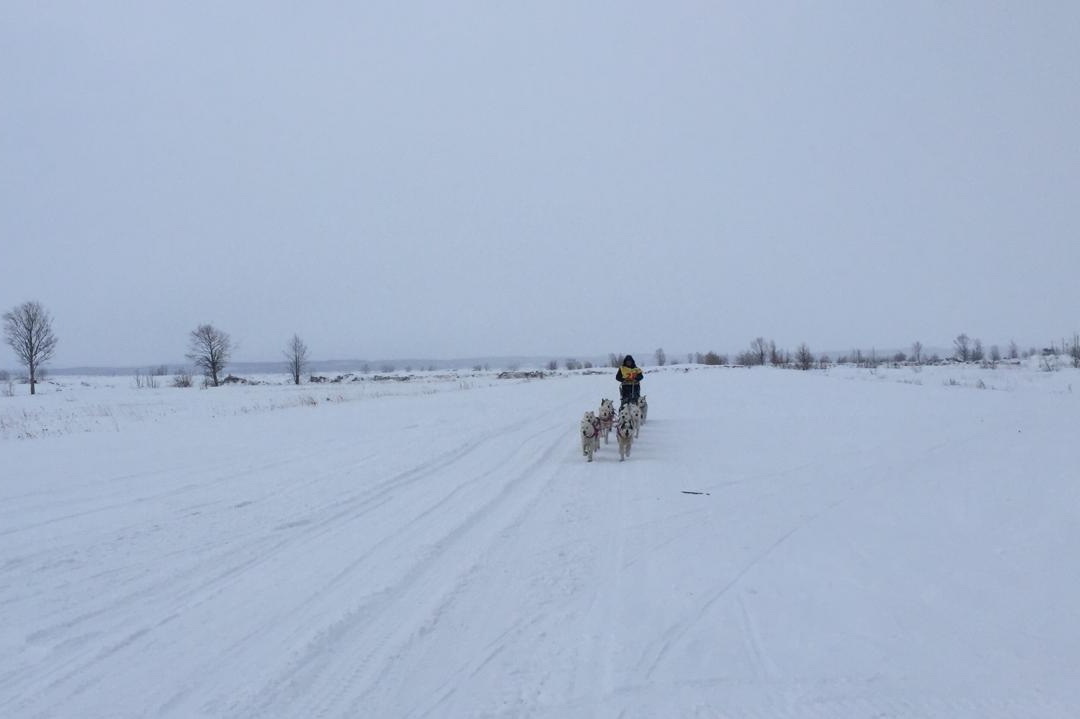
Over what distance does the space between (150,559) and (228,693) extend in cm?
296

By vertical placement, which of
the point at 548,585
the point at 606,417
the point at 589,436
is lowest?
the point at 548,585

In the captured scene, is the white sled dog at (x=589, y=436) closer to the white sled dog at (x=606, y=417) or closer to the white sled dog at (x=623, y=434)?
the white sled dog at (x=623, y=434)

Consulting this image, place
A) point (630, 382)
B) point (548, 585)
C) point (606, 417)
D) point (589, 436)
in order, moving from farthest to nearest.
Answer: point (630, 382)
point (606, 417)
point (589, 436)
point (548, 585)

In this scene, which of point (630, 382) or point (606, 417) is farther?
point (630, 382)

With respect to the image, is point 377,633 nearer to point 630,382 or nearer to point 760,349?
point 630,382

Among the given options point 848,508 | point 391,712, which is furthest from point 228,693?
point 848,508

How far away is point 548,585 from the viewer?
4984mm

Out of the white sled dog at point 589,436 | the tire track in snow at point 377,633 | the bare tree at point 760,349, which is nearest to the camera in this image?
the tire track in snow at point 377,633

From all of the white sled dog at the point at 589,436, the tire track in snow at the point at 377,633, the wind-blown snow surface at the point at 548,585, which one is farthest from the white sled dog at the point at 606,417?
the tire track in snow at the point at 377,633

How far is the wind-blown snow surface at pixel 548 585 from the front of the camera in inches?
134

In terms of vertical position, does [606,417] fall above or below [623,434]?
above

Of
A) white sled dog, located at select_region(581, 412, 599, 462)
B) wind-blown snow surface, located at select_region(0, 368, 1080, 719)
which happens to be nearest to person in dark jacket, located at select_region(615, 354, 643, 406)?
white sled dog, located at select_region(581, 412, 599, 462)

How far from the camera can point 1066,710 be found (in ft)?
10.2

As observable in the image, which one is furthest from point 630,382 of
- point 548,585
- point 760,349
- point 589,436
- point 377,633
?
point 760,349
